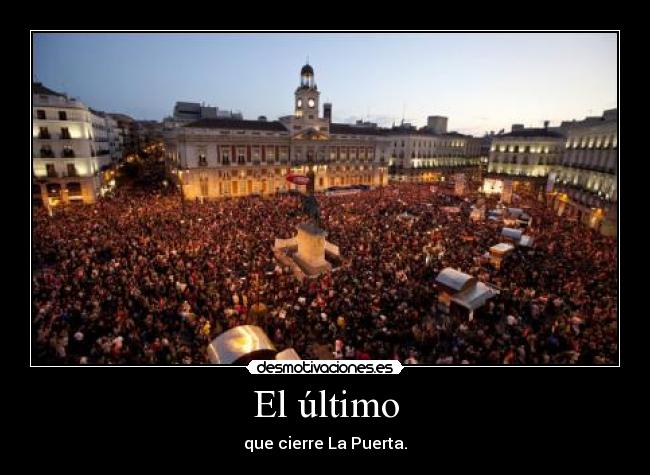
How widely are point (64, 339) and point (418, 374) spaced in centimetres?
1057

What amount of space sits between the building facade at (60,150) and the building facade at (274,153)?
10883 millimetres

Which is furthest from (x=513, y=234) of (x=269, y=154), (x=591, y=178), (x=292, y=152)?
(x=292, y=152)

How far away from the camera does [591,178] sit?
3244 cm

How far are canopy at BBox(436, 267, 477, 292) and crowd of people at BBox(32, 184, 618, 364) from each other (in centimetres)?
118

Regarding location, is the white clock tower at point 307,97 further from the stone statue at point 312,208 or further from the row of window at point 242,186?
the stone statue at point 312,208

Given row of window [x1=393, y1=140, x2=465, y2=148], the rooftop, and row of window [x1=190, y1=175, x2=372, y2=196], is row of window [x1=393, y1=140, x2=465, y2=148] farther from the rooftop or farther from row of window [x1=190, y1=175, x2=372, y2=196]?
the rooftop

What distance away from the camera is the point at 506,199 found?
3900 cm

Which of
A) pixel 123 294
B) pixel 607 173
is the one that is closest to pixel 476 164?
pixel 607 173

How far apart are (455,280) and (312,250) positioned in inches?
313

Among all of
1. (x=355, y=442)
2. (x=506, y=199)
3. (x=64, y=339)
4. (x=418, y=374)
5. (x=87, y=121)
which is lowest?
(x=64, y=339)

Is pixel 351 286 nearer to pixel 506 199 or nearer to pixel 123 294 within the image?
pixel 123 294

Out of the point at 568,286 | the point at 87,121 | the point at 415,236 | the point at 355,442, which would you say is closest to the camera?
the point at 355,442

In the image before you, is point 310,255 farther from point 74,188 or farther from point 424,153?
point 424,153

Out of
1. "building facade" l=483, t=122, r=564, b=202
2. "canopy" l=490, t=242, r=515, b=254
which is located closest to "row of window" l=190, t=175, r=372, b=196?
"building facade" l=483, t=122, r=564, b=202
